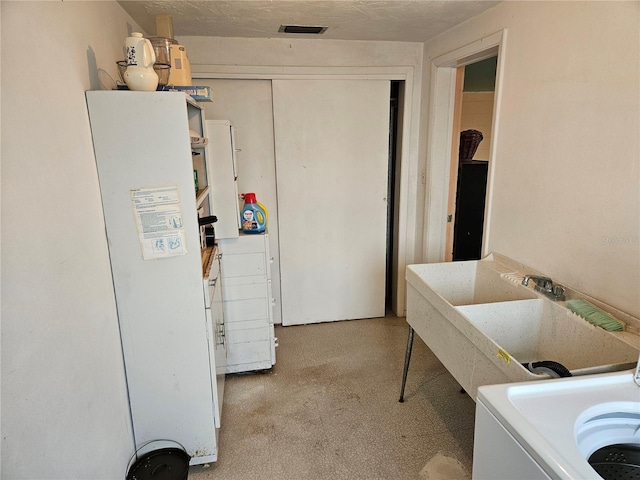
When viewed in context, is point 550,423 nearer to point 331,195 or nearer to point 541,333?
point 541,333

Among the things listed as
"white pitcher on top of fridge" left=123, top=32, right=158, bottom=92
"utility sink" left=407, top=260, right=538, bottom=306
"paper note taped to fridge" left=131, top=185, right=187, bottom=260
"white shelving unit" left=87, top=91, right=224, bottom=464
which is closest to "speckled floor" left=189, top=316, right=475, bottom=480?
"white shelving unit" left=87, top=91, right=224, bottom=464

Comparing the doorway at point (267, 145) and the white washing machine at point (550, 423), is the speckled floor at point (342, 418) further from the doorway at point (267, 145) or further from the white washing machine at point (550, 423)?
the white washing machine at point (550, 423)

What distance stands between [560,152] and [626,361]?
903mm

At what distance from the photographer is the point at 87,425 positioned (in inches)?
52.4

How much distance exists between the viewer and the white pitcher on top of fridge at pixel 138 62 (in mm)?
1492

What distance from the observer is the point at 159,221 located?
5.30ft

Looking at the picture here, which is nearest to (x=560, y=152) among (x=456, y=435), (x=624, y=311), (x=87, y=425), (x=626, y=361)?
(x=624, y=311)

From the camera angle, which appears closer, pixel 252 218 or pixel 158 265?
pixel 158 265

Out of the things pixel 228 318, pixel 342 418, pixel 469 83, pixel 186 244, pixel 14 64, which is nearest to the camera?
pixel 14 64

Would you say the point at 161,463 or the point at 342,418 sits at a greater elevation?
the point at 161,463

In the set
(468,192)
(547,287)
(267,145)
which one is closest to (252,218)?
(267,145)

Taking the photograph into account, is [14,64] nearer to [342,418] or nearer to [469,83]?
[342,418]

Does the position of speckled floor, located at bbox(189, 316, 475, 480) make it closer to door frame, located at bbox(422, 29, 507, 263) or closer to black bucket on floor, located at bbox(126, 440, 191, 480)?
black bucket on floor, located at bbox(126, 440, 191, 480)

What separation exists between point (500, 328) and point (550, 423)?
2.65ft
